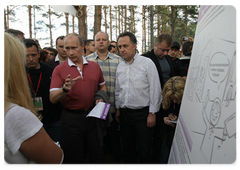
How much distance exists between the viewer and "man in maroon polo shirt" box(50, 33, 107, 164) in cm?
208

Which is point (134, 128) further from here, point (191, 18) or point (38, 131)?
point (191, 18)

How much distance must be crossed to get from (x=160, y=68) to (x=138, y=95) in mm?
631

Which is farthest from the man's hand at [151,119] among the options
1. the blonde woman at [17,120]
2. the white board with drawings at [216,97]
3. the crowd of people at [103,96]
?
the blonde woman at [17,120]

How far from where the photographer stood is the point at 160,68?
8.52ft

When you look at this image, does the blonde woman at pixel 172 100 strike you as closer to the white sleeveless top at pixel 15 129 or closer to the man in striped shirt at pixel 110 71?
the man in striped shirt at pixel 110 71

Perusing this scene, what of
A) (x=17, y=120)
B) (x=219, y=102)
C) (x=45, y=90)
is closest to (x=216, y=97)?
(x=219, y=102)

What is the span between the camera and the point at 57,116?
89.8 inches

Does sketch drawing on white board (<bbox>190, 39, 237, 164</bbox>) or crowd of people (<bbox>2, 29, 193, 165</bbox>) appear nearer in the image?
sketch drawing on white board (<bbox>190, 39, 237, 164</bbox>)

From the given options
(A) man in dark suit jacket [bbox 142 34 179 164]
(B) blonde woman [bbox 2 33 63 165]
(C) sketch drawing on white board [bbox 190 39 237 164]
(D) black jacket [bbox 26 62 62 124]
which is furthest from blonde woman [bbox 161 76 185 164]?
(D) black jacket [bbox 26 62 62 124]

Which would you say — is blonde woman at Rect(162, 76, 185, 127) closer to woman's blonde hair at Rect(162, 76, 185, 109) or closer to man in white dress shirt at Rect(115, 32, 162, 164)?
woman's blonde hair at Rect(162, 76, 185, 109)

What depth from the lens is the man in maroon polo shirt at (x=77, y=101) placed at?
6.84 feet

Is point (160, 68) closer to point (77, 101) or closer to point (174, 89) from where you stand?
point (174, 89)

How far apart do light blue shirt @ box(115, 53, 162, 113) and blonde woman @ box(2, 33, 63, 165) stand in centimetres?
148

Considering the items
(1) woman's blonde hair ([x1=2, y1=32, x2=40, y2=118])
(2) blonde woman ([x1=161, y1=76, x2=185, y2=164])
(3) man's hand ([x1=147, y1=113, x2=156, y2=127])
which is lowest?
(3) man's hand ([x1=147, y1=113, x2=156, y2=127])
